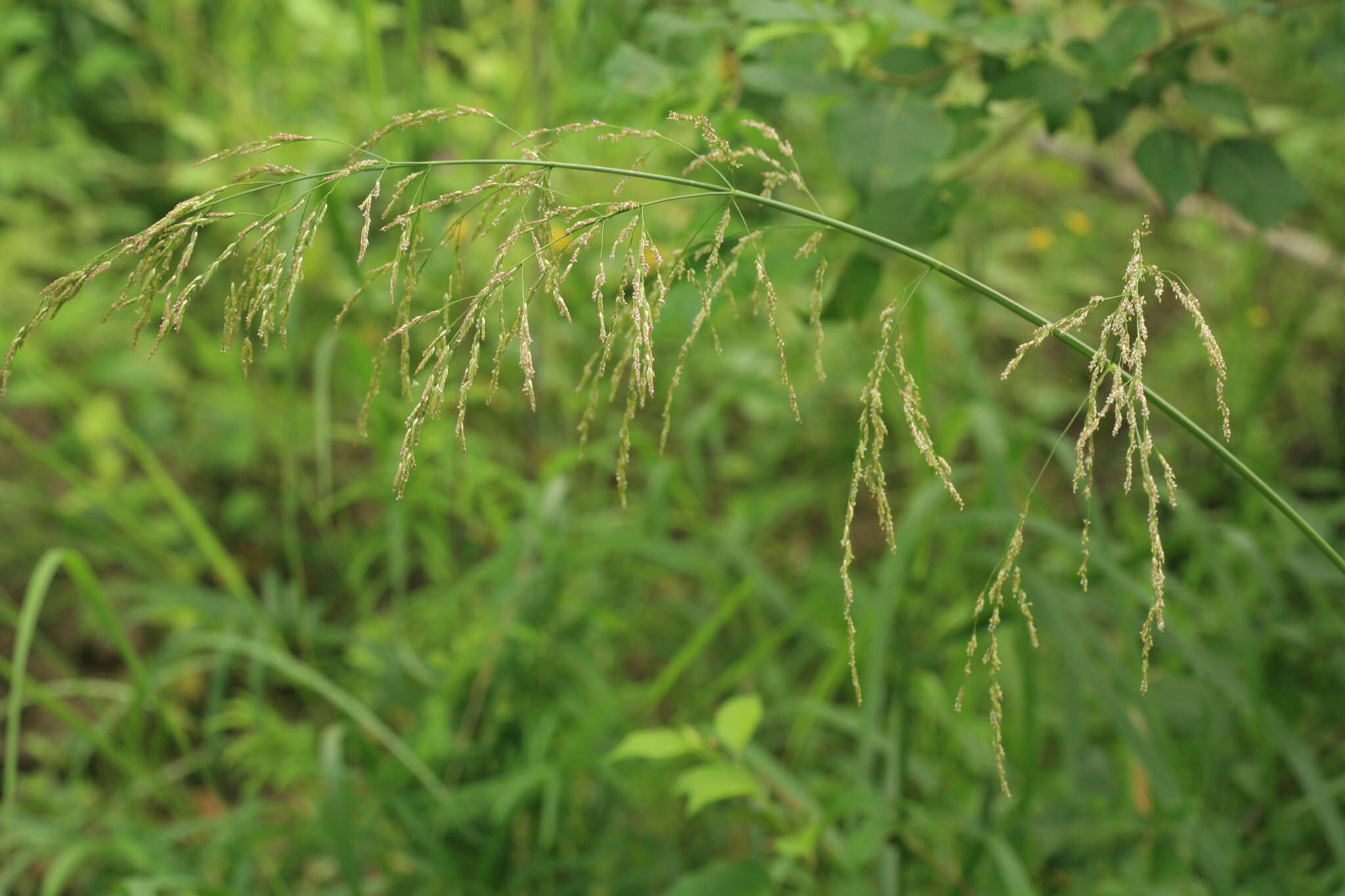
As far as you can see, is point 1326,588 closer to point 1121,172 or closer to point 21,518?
point 1121,172

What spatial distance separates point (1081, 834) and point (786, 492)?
29.8 inches

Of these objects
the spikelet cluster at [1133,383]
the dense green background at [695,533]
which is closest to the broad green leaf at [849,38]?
the dense green background at [695,533]

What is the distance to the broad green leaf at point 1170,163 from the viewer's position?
112cm

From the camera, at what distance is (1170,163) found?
1135 millimetres

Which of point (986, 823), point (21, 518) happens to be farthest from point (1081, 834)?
point (21, 518)

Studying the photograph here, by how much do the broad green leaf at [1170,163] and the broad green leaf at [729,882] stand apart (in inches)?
33.8

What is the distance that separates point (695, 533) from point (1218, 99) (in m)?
1.29

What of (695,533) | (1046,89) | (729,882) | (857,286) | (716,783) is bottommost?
(695,533)

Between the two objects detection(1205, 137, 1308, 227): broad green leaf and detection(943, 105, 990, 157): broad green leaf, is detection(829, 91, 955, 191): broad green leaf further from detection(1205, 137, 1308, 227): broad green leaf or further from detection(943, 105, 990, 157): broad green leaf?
detection(1205, 137, 1308, 227): broad green leaf

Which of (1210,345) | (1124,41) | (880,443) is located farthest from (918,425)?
(1124,41)

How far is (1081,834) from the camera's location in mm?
1312

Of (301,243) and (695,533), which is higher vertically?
(301,243)

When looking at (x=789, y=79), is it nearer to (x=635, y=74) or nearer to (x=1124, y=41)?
(x=635, y=74)

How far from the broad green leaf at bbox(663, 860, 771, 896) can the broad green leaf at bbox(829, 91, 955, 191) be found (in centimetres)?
74
